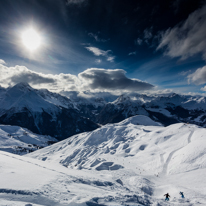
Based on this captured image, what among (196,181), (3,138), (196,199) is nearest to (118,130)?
(196,181)

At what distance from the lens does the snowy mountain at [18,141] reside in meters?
115

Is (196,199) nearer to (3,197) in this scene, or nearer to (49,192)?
(49,192)

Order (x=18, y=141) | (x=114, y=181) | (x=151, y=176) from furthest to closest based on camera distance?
(x=18, y=141) < (x=151, y=176) < (x=114, y=181)

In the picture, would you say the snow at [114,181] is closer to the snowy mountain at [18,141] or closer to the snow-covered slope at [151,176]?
the snow-covered slope at [151,176]

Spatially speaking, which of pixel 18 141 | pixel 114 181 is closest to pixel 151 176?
pixel 114 181

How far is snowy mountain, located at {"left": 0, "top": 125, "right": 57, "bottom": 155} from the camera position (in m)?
115

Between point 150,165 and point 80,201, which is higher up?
point 150,165

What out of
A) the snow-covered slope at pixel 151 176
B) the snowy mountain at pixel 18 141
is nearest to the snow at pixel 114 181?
the snow-covered slope at pixel 151 176

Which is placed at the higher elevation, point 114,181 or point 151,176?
point 151,176

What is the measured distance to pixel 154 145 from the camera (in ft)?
118

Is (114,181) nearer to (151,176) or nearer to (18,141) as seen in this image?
(151,176)

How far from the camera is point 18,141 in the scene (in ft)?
451

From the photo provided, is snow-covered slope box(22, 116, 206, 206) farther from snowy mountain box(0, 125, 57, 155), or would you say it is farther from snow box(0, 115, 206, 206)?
snowy mountain box(0, 125, 57, 155)

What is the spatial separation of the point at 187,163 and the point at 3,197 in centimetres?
2509
